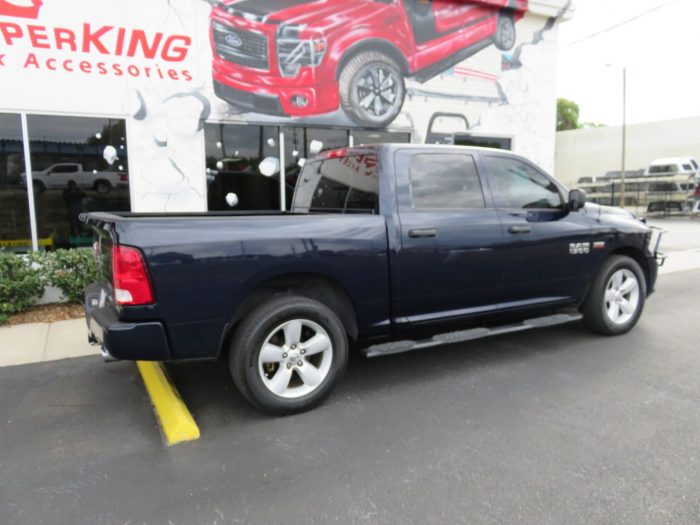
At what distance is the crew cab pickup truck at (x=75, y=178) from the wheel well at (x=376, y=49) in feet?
13.6

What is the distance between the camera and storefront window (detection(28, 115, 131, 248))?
733cm

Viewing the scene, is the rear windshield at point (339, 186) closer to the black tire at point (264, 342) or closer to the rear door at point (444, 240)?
the rear door at point (444, 240)

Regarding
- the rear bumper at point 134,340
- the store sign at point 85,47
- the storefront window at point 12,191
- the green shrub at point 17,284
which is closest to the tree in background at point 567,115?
the store sign at point 85,47

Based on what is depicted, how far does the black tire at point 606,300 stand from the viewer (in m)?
5.00

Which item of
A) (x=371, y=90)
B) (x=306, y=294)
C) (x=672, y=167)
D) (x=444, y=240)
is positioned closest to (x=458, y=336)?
(x=444, y=240)

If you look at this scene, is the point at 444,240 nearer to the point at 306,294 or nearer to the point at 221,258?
the point at 306,294

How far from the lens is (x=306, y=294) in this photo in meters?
3.73

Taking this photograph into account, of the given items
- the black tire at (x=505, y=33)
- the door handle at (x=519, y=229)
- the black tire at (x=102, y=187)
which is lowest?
the door handle at (x=519, y=229)

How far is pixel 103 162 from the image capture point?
7.67 meters

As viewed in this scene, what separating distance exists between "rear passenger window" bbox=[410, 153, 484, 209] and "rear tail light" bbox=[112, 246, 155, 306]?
204cm

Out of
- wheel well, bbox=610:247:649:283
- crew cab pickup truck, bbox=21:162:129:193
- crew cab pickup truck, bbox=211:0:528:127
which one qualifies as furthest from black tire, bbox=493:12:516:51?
crew cab pickup truck, bbox=21:162:129:193

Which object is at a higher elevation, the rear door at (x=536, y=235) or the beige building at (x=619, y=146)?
the beige building at (x=619, y=146)

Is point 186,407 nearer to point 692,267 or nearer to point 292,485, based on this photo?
point 292,485

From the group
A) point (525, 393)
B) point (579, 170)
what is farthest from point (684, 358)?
point (579, 170)
